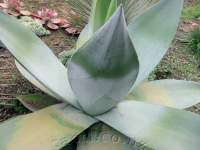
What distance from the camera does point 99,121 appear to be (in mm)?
1580

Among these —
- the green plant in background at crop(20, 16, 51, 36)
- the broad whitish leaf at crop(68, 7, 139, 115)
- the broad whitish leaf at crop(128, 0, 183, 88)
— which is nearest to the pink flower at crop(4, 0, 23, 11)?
the green plant in background at crop(20, 16, 51, 36)

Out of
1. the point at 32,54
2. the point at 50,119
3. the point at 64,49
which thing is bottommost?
the point at 64,49

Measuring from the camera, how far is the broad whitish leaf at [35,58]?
1.55 meters

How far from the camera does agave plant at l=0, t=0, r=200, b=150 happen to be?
1.33 metres

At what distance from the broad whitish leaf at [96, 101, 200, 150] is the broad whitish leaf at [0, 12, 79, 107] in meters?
0.17

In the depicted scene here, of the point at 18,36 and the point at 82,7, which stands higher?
the point at 18,36

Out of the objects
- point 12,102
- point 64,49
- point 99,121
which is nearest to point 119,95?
point 99,121

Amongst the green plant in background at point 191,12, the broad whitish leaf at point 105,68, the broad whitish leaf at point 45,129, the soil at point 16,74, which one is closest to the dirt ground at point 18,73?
the soil at point 16,74

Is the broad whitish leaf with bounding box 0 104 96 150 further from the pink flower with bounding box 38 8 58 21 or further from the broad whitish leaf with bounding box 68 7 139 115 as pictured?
the pink flower with bounding box 38 8 58 21

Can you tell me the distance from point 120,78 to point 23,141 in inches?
14.3

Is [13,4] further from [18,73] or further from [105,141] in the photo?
[105,141]

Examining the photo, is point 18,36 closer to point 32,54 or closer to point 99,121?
point 32,54

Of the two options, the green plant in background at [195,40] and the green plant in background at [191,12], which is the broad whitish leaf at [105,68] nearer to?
the green plant in background at [195,40]

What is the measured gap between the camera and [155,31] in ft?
5.50
